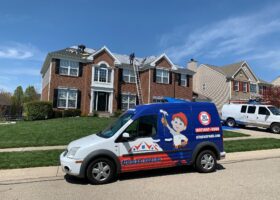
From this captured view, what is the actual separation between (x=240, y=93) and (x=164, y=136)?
3653cm

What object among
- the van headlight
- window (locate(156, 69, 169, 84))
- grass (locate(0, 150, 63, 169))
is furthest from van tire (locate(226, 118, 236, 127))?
the van headlight

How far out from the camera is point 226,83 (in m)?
40.2

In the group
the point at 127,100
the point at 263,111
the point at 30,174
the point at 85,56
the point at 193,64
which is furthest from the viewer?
the point at 193,64

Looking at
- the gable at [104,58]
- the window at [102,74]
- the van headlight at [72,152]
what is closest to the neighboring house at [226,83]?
the gable at [104,58]

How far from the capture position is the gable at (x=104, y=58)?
28.6m

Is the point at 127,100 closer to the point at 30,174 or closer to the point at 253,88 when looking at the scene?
Answer: the point at 30,174

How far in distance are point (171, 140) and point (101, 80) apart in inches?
857

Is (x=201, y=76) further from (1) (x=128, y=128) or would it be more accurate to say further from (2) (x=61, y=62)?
(1) (x=128, y=128)

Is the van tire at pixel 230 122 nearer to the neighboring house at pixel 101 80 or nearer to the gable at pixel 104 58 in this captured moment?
the neighboring house at pixel 101 80

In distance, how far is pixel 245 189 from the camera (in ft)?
20.8

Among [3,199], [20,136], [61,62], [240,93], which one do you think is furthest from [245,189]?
[240,93]

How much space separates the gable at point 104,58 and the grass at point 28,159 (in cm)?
1860

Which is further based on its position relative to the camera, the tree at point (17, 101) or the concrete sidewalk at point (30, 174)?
the tree at point (17, 101)

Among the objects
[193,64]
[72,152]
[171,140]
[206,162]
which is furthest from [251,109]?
[193,64]
